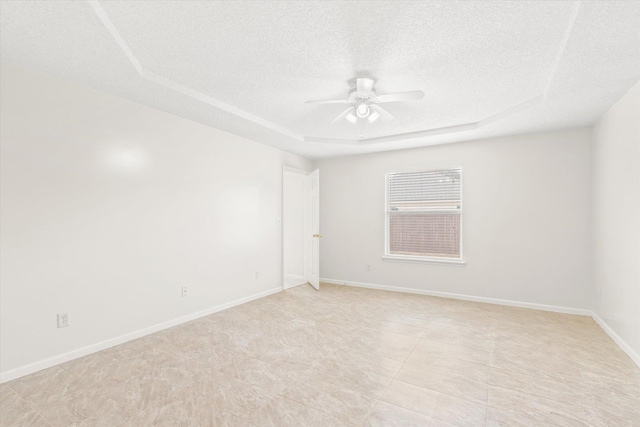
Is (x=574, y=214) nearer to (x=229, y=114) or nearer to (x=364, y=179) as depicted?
(x=364, y=179)

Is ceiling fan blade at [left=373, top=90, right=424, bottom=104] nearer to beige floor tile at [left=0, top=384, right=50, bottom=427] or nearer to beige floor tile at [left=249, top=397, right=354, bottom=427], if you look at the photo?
beige floor tile at [left=249, top=397, right=354, bottom=427]

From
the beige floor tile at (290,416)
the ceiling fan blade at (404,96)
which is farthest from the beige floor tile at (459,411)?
the ceiling fan blade at (404,96)

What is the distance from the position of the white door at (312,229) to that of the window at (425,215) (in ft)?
4.10

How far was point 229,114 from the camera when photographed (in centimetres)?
351

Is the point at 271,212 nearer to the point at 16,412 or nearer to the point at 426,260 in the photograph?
the point at 426,260

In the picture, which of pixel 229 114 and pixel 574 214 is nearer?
pixel 229 114

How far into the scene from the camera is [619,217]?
304cm

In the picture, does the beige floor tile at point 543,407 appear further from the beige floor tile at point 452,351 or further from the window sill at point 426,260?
the window sill at point 426,260

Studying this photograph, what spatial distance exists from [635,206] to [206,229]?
14.7 ft

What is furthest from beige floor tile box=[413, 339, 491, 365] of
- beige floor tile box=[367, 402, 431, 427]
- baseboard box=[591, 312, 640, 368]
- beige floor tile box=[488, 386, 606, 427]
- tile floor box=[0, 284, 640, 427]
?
baseboard box=[591, 312, 640, 368]

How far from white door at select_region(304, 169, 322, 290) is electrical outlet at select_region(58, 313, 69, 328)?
3429 millimetres

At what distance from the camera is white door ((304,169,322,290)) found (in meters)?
5.45

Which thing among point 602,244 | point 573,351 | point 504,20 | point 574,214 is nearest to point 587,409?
point 573,351

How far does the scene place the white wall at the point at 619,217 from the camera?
8.81 feet
